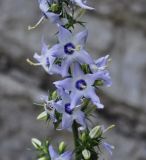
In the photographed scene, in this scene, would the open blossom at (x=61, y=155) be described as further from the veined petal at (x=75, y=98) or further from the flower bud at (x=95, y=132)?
the veined petal at (x=75, y=98)

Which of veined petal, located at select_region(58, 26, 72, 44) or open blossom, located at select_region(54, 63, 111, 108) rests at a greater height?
veined petal, located at select_region(58, 26, 72, 44)

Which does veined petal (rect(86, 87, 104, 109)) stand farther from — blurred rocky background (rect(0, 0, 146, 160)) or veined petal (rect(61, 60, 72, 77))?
blurred rocky background (rect(0, 0, 146, 160))

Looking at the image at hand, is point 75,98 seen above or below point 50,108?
above

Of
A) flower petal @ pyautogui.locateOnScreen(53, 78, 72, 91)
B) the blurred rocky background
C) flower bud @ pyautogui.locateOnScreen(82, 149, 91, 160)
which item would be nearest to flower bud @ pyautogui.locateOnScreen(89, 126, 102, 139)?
flower bud @ pyautogui.locateOnScreen(82, 149, 91, 160)

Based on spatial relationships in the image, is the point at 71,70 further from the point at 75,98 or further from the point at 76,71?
the point at 75,98

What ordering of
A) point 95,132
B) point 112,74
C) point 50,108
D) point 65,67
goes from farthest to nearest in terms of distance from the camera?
point 112,74 → point 95,132 → point 50,108 → point 65,67

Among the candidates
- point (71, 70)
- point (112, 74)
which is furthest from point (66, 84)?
point (112, 74)
